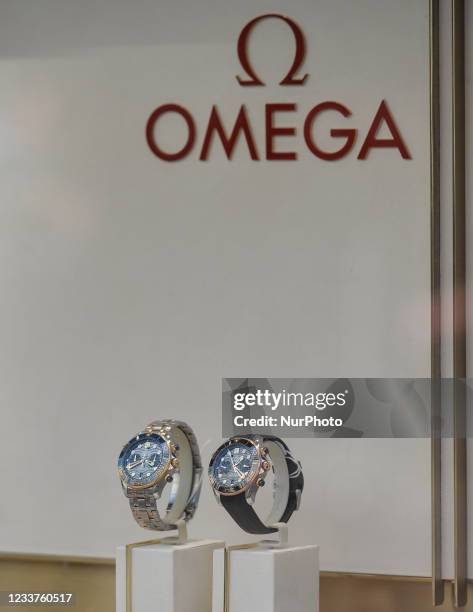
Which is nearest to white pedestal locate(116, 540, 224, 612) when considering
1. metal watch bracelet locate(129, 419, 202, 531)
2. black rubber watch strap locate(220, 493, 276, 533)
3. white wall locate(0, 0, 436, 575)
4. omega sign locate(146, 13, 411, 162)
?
metal watch bracelet locate(129, 419, 202, 531)

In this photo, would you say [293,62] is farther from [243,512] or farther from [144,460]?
[243,512]

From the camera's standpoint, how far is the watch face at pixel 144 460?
11.9ft

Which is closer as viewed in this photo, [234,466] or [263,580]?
[263,580]

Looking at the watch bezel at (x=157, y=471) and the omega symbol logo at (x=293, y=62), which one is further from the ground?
the omega symbol logo at (x=293, y=62)

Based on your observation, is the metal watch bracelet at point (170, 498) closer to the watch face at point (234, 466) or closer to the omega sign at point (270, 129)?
the watch face at point (234, 466)

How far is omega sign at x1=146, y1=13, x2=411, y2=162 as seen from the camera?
13.3ft

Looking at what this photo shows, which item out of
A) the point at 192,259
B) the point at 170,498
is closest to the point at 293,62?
the point at 192,259

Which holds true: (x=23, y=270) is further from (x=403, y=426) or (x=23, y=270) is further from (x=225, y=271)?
(x=403, y=426)

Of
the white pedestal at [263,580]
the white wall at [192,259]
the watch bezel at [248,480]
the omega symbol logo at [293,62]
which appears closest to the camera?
the white pedestal at [263,580]

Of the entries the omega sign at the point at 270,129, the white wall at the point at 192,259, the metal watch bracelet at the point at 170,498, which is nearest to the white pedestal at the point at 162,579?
the metal watch bracelet at the point at 170,498

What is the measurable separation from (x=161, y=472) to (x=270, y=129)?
1479 millimetres

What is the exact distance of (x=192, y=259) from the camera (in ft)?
13.9

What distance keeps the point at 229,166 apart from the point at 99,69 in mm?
727

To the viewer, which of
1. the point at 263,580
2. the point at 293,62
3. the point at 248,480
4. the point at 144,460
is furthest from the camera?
the point at 293,62
